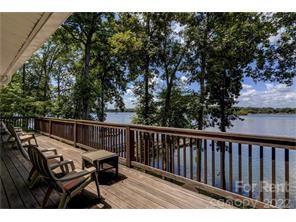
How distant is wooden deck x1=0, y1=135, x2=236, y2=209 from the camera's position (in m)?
2.76

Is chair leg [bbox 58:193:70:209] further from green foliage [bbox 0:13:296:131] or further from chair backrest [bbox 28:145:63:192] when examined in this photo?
green foliage [bbox 0:13:296:131]

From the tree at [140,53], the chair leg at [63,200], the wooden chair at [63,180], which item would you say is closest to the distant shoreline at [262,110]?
the tree at [140,53]

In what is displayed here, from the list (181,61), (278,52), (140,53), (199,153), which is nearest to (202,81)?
(181,61)

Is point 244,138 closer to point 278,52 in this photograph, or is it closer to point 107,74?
point 278,52

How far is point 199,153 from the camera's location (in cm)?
321

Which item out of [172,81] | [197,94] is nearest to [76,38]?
[172,81]

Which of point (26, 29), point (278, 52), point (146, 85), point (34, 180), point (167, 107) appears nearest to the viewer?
point (26, 29)

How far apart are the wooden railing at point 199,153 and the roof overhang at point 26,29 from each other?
7.32ft

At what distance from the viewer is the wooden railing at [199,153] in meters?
2.48

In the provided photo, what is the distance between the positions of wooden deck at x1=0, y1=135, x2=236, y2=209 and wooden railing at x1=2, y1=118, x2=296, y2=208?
0.24m

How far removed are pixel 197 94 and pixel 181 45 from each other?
2943 mm

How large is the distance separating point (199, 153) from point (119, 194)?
1.35 metres
